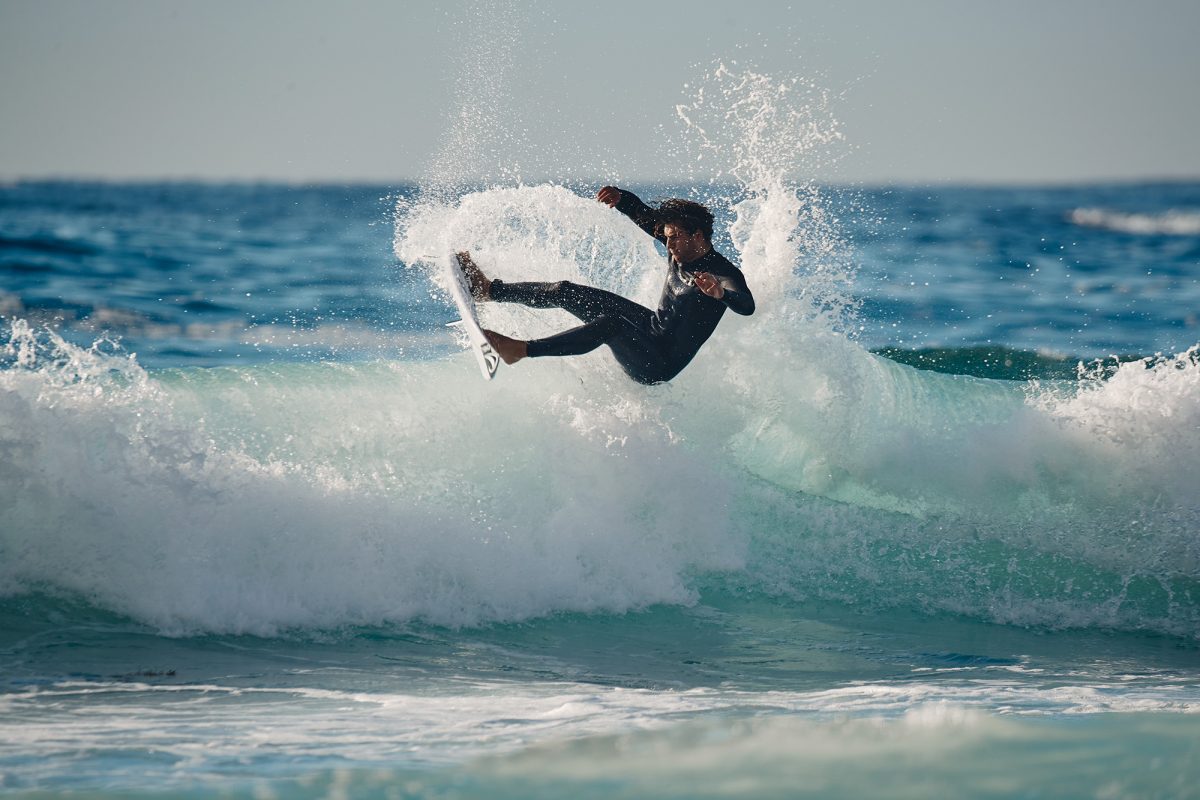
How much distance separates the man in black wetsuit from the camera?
23.1ft

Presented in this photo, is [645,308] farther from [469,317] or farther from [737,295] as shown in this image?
[469,317]

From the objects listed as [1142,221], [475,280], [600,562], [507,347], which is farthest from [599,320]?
[1142,221]

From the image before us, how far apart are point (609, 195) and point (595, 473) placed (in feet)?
6.10

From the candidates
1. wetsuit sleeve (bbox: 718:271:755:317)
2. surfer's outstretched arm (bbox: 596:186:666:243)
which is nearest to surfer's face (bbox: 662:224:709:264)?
surfer's outstretched arm (bbox: 596:186:666:243)

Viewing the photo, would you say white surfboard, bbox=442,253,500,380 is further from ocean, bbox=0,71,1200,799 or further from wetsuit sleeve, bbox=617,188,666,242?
wetsuit sleeve, bbox=617,188,666,242

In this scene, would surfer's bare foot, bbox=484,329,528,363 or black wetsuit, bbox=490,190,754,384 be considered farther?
black wetsuit, bbox=490,190,754,384

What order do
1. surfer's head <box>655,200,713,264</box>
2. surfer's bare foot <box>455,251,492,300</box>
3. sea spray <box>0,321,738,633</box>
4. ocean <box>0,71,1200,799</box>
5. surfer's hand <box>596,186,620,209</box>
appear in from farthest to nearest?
1. surfer's bare foot <box>455,251,492,300</box>
2. surfer's hand <box>596,186,620,209</box>
3. surfer's head <box>655,200,713,264</box>
4. sea spray <box>0,321,738,633</box>
5. ocean <box>0,71,1200,799</box>

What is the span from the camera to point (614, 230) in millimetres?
8539

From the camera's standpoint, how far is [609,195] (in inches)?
282

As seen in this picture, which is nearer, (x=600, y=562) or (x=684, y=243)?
(x=684, y=243)

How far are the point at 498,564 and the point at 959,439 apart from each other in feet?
13.1

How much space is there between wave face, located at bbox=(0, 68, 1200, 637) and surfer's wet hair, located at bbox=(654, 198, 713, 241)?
42.2 inches

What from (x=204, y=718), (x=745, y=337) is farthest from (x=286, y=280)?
(x=204, y=718)

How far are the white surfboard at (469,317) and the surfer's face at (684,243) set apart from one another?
1292 mm
